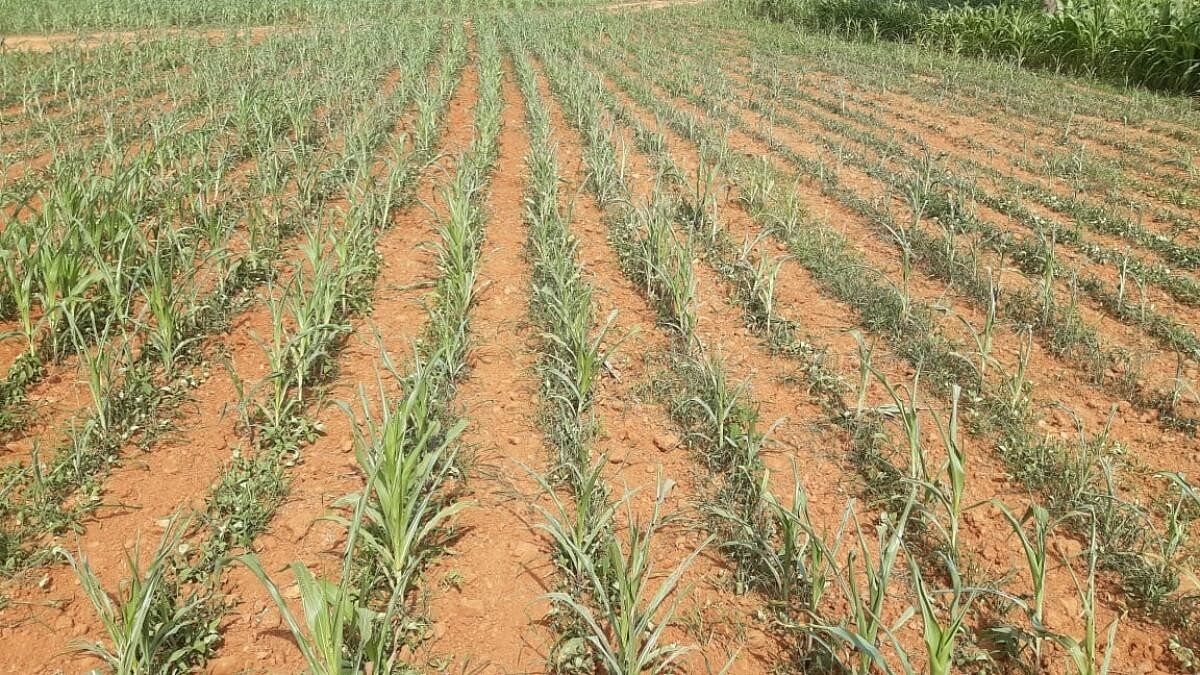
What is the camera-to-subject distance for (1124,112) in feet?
24.2

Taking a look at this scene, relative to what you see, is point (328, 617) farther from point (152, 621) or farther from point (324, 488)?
point (324, 488)

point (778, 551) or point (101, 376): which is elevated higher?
point (101, 376)

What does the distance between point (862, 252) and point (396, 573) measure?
3.32 metres

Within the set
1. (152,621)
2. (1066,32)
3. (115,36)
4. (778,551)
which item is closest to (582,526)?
(778,551)

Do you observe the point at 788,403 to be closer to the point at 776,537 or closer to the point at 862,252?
the point at 776,537

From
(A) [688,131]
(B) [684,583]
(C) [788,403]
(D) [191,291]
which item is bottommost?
(B) [684,583]

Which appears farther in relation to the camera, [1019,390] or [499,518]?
[1019,390]

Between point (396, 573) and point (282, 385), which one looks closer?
point (396, 573)

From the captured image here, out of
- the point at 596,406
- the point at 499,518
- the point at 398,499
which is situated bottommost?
the point at 499,518

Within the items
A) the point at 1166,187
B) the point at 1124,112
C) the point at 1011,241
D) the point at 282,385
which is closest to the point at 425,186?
the point at 282,385

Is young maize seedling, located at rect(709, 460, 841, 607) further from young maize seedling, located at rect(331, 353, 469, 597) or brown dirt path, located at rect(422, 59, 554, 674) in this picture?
young maize seedling, located at rect(331, 353, 469, 597)

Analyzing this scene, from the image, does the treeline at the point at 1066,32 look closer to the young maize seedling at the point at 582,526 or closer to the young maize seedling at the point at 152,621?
the young maize seedling at the point at 582,526

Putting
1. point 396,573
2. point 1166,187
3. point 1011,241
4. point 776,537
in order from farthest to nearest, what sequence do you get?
1. point 1166,187
2. point 1011,241
3. point 776,537
4. point 396,573

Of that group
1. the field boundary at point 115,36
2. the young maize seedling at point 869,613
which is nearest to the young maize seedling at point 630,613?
the young maize seedling at point 869,613
